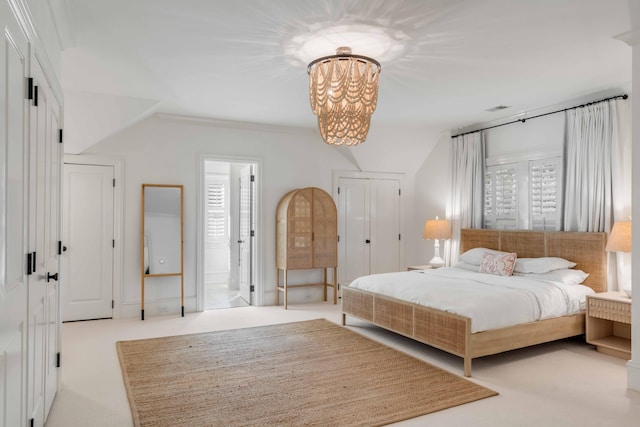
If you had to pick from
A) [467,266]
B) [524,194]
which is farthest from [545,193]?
[467,266]

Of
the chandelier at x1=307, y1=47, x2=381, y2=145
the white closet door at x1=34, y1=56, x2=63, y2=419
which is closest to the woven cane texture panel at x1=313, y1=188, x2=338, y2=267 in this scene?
the chandelier at x1=307, y1=47, x2=381, y2=145

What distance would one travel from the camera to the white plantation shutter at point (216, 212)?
8281 mm

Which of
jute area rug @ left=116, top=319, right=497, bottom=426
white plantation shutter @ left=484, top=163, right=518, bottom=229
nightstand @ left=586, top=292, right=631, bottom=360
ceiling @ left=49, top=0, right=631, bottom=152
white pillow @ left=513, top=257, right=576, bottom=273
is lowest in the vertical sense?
jute area rug @ left=116, top=319, right=497, bottom=426

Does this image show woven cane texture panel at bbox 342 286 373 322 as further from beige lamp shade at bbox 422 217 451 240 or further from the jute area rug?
beige lamp shade at bbox 422 217 451 240

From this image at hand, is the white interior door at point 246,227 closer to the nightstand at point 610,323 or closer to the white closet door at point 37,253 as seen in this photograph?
the white closet door at point 37,253

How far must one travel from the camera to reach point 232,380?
3.44m

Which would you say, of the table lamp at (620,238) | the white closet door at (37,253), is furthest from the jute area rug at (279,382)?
the table lamp at (620,238)

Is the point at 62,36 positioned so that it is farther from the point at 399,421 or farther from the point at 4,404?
the point at 399,421

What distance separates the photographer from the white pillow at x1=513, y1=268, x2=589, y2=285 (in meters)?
4.54

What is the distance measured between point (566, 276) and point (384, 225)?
3008mm

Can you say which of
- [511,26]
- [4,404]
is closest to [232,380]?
[4,404]

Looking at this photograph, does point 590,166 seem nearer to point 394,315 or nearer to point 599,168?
point 599,168

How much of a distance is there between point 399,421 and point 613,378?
196cm

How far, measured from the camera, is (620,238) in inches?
164
